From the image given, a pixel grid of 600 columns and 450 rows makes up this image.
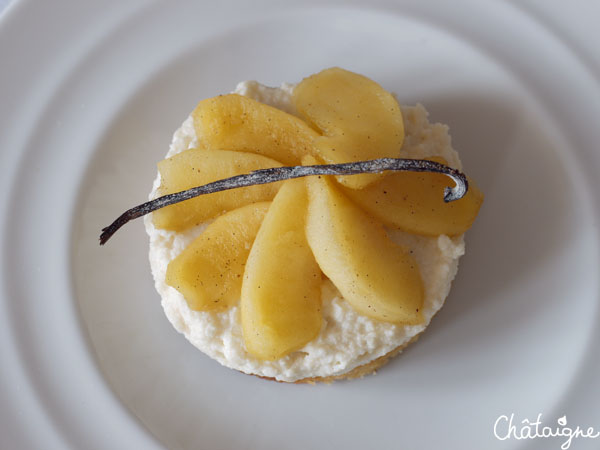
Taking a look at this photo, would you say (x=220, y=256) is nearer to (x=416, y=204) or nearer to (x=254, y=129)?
(x=254, y=129)

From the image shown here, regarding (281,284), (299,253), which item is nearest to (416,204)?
(299,253)

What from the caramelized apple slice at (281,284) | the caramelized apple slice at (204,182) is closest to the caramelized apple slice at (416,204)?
the caramelized apple slice at (281,284)

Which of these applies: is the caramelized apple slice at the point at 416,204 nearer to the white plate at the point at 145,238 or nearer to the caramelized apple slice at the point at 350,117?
the caramelized apple slice at the point at 350,117

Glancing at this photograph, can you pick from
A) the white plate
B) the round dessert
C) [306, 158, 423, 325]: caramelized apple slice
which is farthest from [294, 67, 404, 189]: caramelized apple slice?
the white plate

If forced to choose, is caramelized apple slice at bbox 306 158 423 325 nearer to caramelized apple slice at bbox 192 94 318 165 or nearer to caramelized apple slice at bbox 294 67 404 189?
caramelized apple slice at bbox 294 67 404 189

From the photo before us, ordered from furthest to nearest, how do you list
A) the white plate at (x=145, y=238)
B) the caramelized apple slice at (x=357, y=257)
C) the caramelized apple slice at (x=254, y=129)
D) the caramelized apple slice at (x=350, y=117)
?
the white plate at (x=145, y=238) → the caramelized apple slice at (x=254, y=129) → the caramelized apple slice at (x=350, y=117) → the caramelized apple slice at (x=357, y=257)

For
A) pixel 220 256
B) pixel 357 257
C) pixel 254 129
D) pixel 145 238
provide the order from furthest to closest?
pixel 145 238 < pixel 254 129 < pixel 220 256 < pixel 357 257
